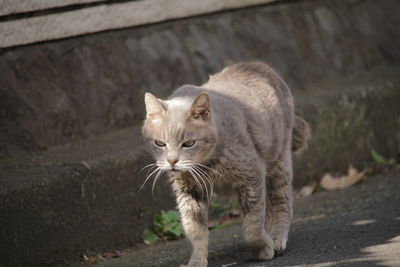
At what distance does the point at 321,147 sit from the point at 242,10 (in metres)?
1.90

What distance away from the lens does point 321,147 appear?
27.0 feet

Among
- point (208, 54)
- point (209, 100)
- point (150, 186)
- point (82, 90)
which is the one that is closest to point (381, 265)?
point (209, 100)

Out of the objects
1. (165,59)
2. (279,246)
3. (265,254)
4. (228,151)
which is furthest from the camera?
(165,59)

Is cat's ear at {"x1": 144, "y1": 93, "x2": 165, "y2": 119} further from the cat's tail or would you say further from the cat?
the cat's tail

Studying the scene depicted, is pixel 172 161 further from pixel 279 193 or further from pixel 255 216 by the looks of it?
pixel 279 193

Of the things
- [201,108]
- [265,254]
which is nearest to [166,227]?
[265,254]

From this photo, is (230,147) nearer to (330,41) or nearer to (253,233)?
(253,233)

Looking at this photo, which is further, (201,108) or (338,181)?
(338,181)

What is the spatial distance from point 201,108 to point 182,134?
0.22 m

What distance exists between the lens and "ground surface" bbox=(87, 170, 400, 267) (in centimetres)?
500

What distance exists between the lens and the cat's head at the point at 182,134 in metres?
4.98

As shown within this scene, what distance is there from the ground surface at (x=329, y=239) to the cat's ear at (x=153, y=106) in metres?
1.15

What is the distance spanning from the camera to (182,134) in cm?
501

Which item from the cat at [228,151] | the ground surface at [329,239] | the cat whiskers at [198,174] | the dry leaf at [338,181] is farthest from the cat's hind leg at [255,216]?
the dry leaf at [338,181]
